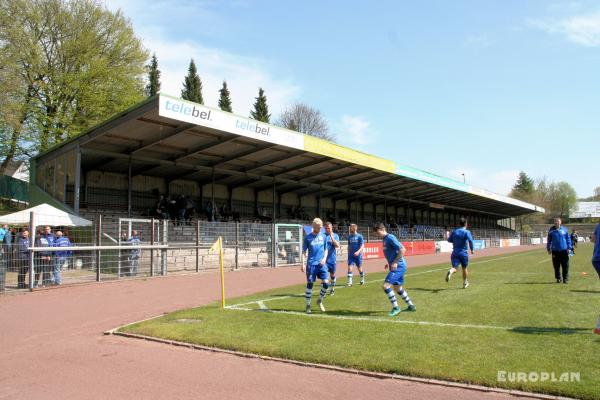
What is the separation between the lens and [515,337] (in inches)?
278

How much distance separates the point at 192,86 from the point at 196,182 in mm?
31249

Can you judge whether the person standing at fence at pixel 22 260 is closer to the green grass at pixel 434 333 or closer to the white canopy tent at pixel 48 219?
the white canopy tent at pixel 48 219

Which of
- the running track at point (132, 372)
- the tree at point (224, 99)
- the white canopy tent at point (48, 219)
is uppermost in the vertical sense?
the tree at point (224, 99)

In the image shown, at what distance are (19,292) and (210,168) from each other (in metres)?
15.8

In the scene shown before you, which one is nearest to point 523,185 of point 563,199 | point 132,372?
point 563,199

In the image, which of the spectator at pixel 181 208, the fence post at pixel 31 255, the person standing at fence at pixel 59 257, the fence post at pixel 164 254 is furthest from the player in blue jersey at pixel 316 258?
the spectator at pixel 181 208

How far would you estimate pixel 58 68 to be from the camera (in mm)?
35188

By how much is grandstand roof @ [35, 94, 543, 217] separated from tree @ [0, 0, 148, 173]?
7.80 m

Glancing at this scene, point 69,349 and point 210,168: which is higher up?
point 210,168

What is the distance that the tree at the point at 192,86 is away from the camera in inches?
2365

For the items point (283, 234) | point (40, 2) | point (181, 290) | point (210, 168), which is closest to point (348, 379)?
point (181, 290)

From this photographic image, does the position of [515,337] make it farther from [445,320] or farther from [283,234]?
[283,234]

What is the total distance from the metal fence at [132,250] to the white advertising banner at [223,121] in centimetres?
437

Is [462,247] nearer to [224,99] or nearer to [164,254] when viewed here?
[164,254]
